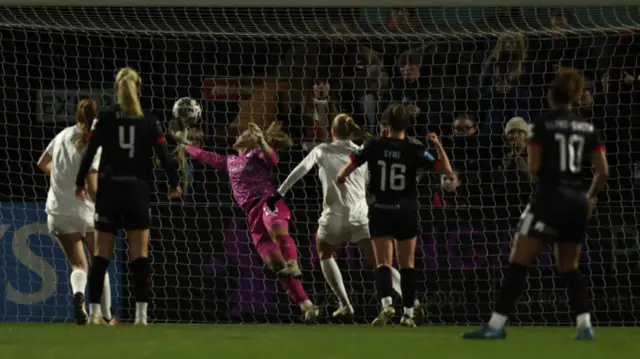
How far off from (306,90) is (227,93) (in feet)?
2.75

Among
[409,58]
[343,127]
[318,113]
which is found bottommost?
[343,127]

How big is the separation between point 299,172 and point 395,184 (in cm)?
151

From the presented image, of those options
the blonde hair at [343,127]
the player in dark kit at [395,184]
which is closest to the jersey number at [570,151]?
the player in dark kit at [395,184]

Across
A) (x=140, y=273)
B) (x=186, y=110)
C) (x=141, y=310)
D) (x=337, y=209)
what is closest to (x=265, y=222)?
(x=337, y=209)

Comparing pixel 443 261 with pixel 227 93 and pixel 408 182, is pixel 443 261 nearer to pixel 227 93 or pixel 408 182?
pixel 408 182

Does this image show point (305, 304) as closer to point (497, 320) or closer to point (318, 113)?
point (318, 113)

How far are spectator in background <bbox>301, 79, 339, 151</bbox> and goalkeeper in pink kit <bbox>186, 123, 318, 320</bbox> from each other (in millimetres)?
664

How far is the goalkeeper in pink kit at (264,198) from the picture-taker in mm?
11734

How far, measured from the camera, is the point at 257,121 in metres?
13.4

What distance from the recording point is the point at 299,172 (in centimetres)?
1134

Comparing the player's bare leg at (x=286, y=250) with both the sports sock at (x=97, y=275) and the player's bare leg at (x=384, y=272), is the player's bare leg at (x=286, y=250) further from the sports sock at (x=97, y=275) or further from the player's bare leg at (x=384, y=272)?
the sports sock at (x=97, y=275)

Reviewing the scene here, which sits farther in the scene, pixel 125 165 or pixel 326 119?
pixel 326 119

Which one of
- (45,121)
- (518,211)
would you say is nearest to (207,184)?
(45,121)

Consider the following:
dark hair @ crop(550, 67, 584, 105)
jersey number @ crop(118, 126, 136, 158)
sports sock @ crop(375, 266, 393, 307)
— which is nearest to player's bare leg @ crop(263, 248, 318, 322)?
sports sock @ crop(375, 266, 393, 307)
